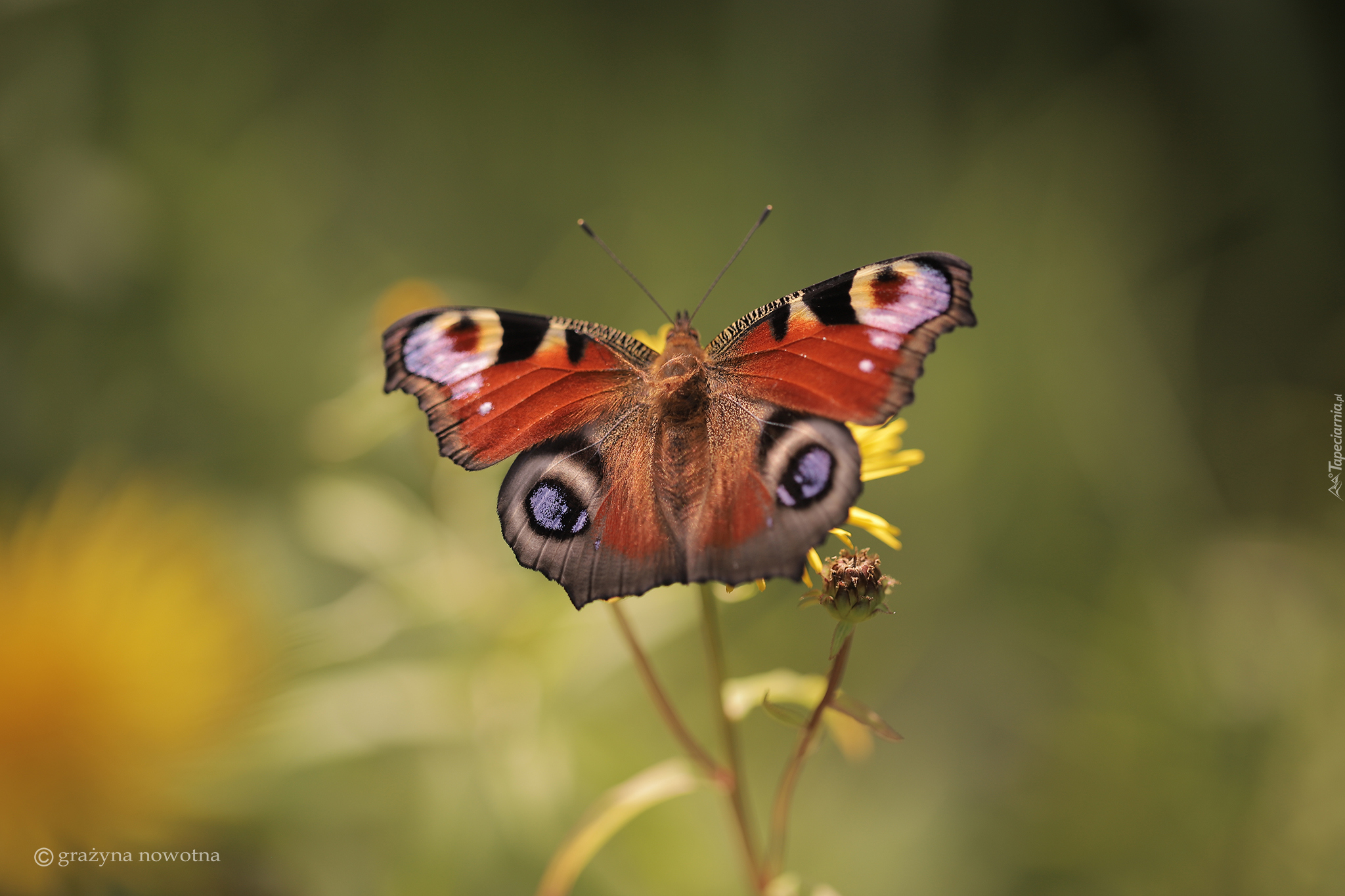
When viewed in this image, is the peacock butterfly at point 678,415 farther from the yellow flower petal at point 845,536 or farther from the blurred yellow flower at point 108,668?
the blurred yellow flower at point 108,668

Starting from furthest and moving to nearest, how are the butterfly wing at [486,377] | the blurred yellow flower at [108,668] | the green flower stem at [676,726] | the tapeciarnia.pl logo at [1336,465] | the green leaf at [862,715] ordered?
1. the tapeciarnia.pl logo at [1336,465]
2. the blurred yellow flower at [108,668]
3. the butterfly wing at [486,377]
4. the green flower stem at [676,726]
5. the green leaf at [862,715]

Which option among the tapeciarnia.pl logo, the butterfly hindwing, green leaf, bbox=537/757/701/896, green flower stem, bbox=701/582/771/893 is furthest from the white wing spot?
the tapeciarnia.pl logo

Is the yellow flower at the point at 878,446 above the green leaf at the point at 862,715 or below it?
above

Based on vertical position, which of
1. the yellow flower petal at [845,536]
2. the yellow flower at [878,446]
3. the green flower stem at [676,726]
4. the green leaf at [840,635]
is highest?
the yellow flower at [878,446]

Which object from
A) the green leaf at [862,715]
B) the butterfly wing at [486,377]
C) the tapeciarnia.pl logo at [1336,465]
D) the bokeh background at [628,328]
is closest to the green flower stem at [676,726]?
the green leaf at [862,715]

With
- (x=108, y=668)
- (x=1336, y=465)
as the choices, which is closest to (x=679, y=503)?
(x=108, y=668)

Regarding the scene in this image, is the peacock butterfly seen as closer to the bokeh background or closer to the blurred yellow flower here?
the bokeh background

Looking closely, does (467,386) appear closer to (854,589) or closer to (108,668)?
(854,589)
